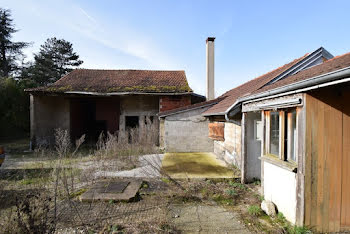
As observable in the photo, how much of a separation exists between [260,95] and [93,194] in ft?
15.7

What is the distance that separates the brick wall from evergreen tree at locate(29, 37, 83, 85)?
24.5 meters

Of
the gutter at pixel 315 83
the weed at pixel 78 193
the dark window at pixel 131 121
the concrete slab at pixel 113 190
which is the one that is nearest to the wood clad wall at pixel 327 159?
the gutter at pixel 315 83

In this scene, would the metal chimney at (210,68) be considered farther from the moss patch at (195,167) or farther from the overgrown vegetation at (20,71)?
the overgrown vegetation at (20,71)

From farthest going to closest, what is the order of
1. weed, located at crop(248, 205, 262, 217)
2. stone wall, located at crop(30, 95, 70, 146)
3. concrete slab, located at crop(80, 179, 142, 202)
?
stone wall, located at crop(30, 95, 70, 146) < concrete slab, located at crop(80, 179, 142, 202) < weed, located at crop(248, 205, 262, 217)

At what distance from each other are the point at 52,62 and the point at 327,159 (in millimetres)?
34374

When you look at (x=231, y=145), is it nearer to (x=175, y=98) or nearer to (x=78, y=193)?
(x=78, y=193)

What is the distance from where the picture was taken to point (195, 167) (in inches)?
269

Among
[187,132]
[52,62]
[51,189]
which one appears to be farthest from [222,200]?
[52,62]

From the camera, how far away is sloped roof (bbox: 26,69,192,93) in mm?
12240

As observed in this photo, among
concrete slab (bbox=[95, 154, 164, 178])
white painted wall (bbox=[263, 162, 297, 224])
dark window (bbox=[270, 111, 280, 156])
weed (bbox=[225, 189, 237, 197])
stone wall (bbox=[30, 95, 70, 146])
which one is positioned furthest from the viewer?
stone wall (bbox=[30, 95, 70, 146])

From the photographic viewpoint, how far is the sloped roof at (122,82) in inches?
482

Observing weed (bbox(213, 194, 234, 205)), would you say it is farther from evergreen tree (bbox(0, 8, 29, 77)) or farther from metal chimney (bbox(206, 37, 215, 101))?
evergreen tree (bbox(0, 8, 29, 77))

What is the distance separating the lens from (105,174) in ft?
21.3

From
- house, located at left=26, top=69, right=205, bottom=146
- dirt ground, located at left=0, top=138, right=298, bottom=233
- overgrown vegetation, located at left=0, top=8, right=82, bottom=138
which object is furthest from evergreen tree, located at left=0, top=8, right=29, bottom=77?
dirt ground, located at left=0, top=138, right=298, bottom=233
